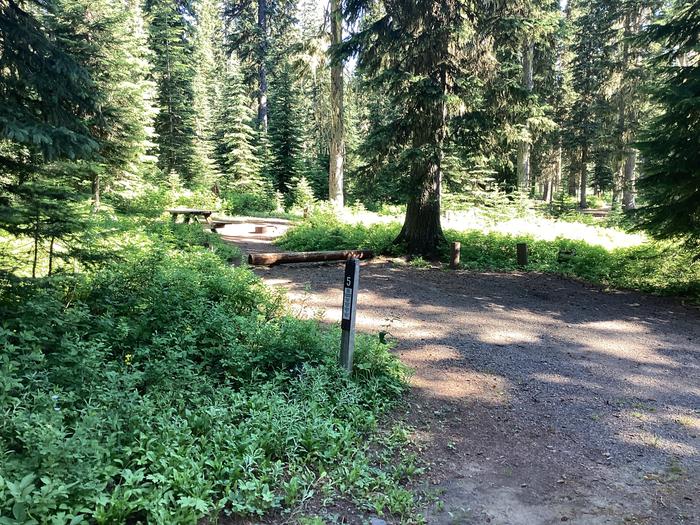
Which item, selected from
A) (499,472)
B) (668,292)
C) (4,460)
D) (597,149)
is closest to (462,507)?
(499,472)

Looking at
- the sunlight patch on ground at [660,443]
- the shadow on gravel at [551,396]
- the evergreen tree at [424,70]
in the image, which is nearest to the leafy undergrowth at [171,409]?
the shadow on gravel at [551,396]

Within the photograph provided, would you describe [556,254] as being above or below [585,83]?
below

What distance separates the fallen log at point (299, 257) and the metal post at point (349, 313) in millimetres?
6536

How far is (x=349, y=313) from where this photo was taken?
481 centimetres

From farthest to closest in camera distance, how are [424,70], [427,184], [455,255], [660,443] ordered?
[427,184]
[455,255]
[424,70]
[660,443]

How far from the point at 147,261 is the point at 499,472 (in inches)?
202

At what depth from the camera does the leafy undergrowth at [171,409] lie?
2787 mm

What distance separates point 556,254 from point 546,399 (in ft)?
28.0

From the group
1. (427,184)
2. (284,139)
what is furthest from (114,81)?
(284,139)

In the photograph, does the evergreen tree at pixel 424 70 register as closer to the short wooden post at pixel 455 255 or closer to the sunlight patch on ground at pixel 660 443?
the short wooden post at pixel 455 255

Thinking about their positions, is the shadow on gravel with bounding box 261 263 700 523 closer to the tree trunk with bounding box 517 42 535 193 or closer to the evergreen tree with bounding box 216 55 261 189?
the tree trunk with bounding box 517 42 535 193

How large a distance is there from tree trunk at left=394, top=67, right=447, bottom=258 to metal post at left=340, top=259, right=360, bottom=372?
271 inches

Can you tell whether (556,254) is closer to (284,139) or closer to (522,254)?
(522,254)

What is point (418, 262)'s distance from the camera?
12.1 meters
